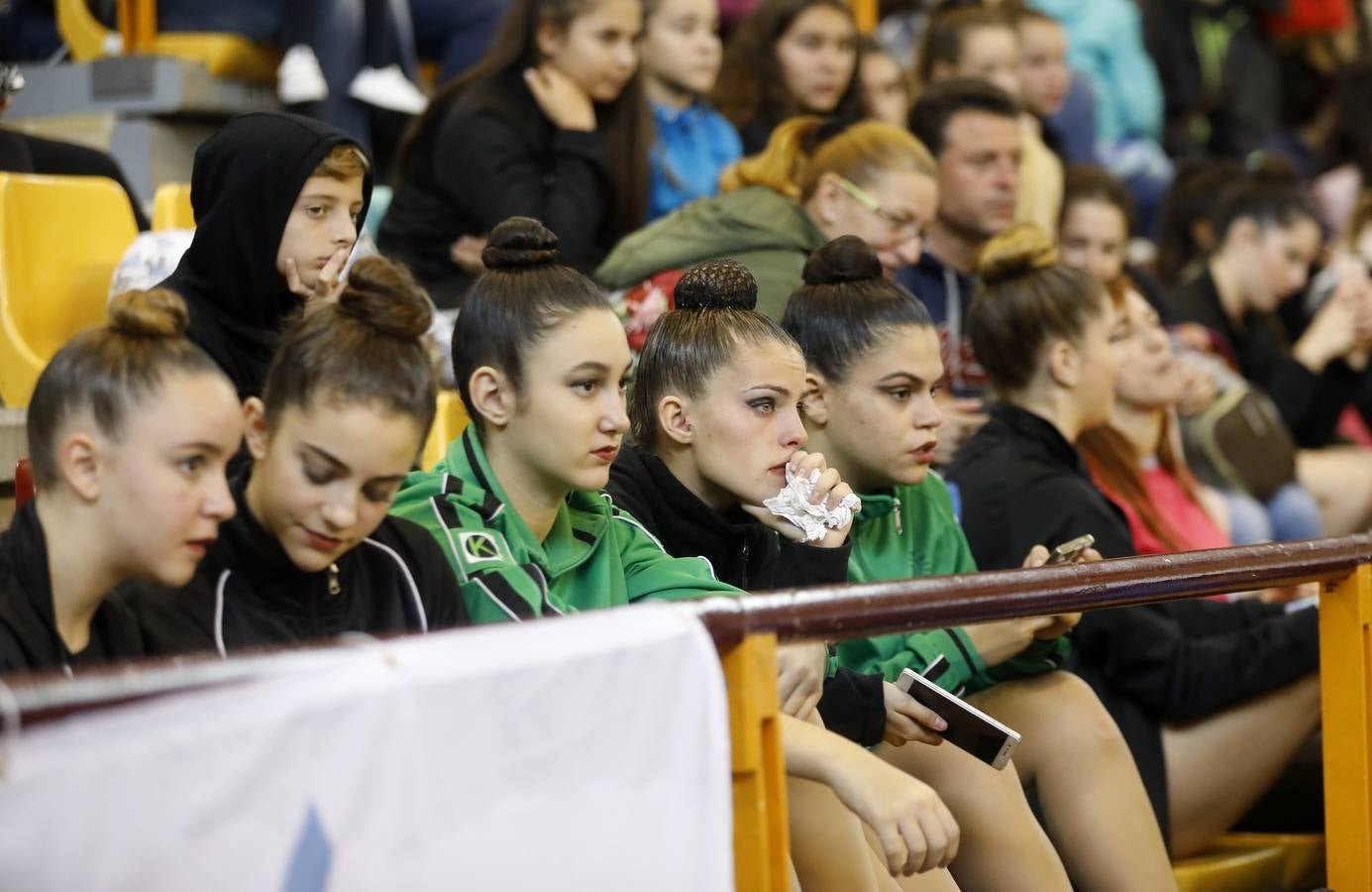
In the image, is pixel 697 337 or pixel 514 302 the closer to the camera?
pixel 514 302

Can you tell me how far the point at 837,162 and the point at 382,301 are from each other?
164cm

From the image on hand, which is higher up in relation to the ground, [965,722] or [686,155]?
[686,155]

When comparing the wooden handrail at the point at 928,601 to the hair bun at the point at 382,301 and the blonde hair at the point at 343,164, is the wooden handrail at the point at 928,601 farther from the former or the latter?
the blonde hair at the point at 343,164

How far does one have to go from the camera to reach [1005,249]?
2943 millimetres

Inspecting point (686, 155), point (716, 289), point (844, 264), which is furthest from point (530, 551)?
point (686, 155)

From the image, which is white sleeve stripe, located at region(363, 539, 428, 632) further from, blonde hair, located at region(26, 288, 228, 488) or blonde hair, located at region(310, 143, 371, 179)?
blonde hair, located at region(310, 143, 371, 179)

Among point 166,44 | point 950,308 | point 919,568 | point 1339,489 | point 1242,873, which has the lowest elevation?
point 1242,873

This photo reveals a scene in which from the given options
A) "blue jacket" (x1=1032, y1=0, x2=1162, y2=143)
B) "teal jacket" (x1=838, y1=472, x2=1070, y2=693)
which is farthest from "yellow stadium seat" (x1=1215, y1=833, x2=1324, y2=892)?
"blue jacket" (x1=1032, y1=0, x2=1162, y2=143)

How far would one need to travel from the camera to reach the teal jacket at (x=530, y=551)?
1827 millimetres

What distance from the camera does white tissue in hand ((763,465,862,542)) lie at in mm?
2119

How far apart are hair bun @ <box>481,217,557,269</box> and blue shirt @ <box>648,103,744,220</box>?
160 cm

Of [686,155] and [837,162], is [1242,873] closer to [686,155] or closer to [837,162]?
[837,162]

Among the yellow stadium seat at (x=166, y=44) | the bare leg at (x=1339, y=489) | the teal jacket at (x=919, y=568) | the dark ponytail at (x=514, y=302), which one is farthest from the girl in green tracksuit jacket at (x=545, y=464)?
the bare leg at (x=1339, y=489)

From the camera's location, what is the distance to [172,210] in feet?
9.54
